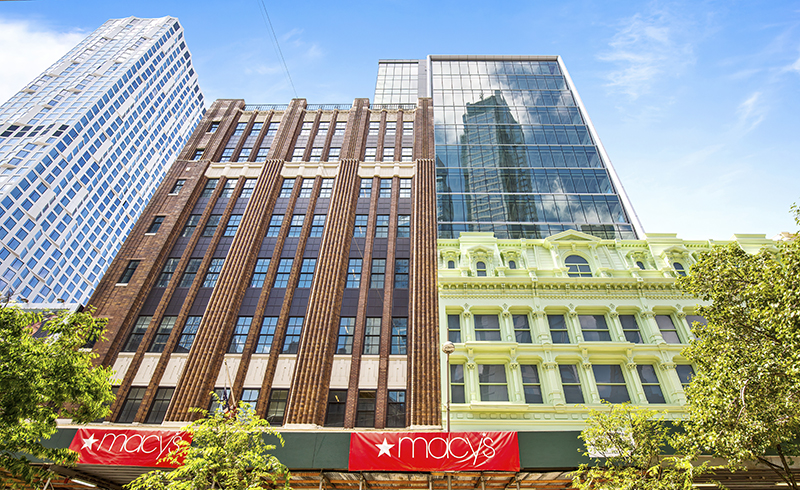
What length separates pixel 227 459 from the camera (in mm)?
13852

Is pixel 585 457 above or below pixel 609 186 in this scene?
below

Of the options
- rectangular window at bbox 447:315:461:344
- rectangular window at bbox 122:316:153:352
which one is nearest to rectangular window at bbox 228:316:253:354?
rectangular window at bbox 122:316:153:352

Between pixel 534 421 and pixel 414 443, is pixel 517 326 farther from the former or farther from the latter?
pixel 414 443

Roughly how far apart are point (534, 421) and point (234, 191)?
30582 mm

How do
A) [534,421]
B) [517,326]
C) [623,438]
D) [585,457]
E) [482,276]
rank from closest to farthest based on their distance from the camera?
[623,438] → [585,457] → [534,421] → [517,326] → [482,276]

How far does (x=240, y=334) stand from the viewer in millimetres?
27562

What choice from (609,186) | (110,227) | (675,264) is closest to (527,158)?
(609,186)

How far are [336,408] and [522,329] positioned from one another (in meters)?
12.4

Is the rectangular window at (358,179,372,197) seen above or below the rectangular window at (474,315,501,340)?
above

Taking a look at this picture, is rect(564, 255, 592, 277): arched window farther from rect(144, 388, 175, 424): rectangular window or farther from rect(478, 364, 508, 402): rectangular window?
rect(144, 388, 175, 424): rectangular window

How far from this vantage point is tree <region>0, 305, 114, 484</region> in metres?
11.4

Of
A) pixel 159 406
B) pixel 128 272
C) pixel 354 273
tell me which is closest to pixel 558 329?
pixel 354 273

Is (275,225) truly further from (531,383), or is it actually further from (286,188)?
(531,383)

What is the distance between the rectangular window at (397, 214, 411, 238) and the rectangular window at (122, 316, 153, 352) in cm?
1947
